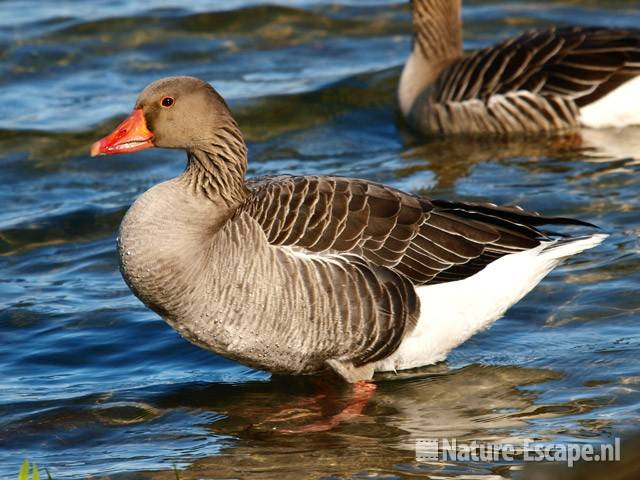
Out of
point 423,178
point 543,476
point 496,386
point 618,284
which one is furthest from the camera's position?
point 423,178

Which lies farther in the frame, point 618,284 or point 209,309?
point 618,284

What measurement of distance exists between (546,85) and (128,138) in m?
6.70

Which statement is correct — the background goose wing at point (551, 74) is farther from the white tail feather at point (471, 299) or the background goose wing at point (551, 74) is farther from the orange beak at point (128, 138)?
the orange beak at point (128, 138)

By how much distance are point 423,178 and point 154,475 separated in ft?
19.8

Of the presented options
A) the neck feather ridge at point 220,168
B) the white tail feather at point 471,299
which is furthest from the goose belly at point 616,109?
the neck feather ridge at point 220,168

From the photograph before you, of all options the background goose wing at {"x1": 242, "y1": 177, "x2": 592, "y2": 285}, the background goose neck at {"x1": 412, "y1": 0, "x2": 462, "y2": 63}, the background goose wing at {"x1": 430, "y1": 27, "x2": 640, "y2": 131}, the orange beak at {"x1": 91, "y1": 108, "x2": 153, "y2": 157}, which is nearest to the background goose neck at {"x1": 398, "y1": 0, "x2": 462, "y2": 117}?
the background goose neck at {"x1": 412, "y1": 0, "x2": 462, "y2": 63}

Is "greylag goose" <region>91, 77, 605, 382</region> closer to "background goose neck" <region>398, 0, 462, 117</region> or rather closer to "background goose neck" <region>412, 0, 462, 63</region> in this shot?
"background goose neck" <region>398, 0, 462, 117</region>

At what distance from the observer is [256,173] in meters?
12.4

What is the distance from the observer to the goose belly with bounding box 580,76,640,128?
1255 cm

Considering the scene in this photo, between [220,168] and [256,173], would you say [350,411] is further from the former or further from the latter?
[256,173]

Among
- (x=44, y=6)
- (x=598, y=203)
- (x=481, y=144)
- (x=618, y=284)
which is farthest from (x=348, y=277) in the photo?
(x=44, y=6)

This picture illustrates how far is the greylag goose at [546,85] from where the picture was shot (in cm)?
1257

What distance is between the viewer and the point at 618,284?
28.9 feet

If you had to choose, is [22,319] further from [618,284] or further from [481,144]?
[481,144]
